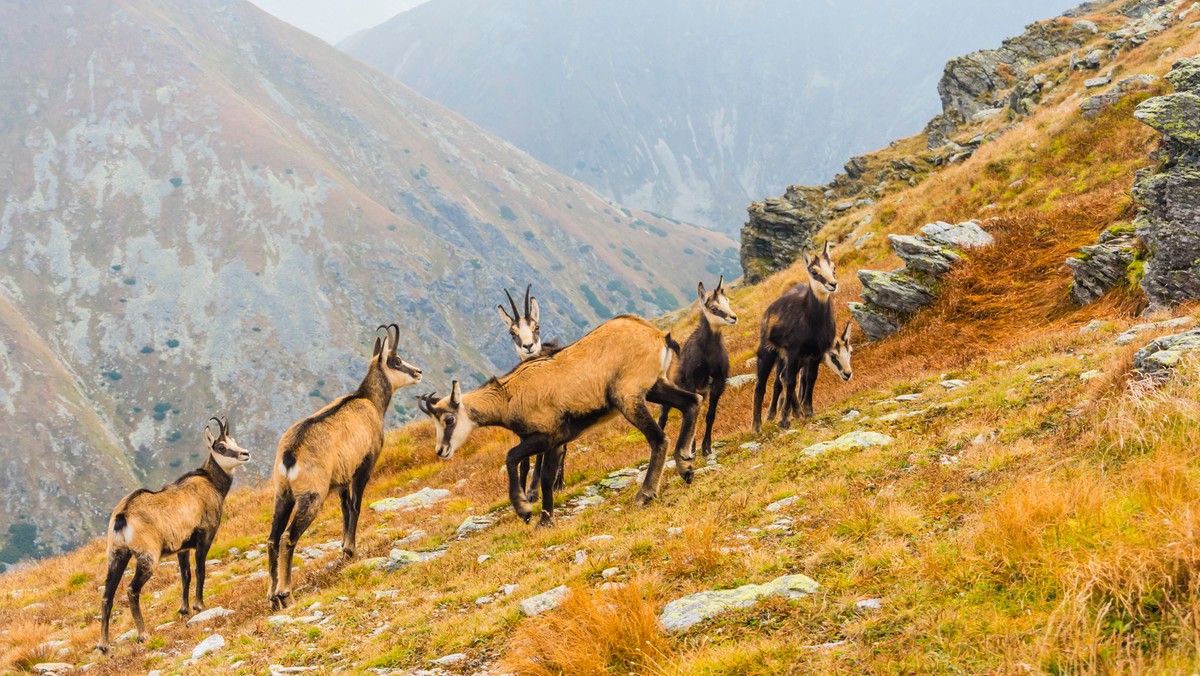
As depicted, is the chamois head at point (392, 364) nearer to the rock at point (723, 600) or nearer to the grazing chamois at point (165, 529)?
the grazing chamois at point (165, 529)

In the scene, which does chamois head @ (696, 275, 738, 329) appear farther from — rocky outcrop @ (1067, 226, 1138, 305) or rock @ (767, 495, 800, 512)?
rocky outcrop @ (1067, 226, 1138, 305)

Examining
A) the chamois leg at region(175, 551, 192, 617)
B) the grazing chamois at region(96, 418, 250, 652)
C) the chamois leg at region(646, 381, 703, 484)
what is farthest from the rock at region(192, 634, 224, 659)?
the chamois leg at region(646, 381, 703, 484)

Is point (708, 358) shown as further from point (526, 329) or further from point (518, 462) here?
point (518, 462)

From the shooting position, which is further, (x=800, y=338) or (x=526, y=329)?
(x=526, y=329)

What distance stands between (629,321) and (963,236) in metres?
11.3

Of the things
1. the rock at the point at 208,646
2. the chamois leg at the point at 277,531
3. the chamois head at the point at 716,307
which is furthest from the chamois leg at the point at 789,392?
the rock at the point at 208,646

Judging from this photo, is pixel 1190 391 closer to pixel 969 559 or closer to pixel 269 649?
pixel 969 559

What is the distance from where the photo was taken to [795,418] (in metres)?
14.3

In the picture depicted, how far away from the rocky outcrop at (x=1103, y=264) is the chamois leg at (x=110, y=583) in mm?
17497

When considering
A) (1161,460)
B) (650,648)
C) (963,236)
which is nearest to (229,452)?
(650,648)

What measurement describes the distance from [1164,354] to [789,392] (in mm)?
6512

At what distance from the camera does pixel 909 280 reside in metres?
18.6

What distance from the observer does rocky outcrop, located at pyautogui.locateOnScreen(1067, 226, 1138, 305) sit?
14750 mm

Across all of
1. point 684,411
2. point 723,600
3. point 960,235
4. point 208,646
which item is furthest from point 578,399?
point 960,235
